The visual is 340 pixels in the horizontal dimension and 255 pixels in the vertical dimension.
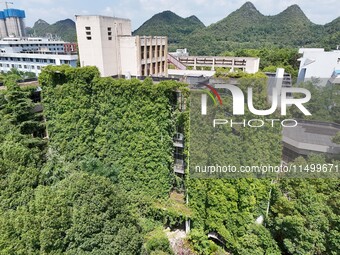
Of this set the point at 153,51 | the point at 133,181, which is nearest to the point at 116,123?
the point at 133,181

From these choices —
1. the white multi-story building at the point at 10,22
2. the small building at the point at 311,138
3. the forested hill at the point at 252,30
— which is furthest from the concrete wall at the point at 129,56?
the white multi-story building at the point at 10,22

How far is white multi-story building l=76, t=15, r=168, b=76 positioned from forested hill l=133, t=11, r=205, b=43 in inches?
4640

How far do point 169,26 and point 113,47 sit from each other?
142m

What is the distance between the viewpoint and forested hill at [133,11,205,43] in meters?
139

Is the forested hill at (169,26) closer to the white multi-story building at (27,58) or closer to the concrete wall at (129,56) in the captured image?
the white multi-story building at (27,58)

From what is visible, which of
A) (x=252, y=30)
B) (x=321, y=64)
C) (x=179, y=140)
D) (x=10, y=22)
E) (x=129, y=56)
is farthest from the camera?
(x=252, y=30)

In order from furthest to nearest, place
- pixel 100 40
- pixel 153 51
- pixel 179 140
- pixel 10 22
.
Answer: pixel 10 22 → pixel 153 51 → pixel 100 40 → pixel 179 140

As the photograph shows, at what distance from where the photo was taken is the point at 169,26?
150750 millimetres

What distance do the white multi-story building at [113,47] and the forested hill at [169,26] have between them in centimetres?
11785

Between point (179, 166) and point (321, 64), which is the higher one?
point (321, 64)

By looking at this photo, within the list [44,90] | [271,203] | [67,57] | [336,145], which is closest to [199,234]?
[271,203]

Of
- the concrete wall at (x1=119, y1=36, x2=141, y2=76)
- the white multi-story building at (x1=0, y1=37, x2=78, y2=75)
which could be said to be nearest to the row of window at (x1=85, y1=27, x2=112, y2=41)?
the concrete wall at (x1=119, y1=36, x2=141, y2=76)

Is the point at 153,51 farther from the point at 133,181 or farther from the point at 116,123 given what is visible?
the point at 133,181

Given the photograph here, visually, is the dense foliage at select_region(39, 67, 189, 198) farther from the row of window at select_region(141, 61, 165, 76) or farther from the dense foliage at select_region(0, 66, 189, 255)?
the row of window at select_region(141, 61, 165, 76)
